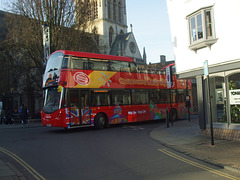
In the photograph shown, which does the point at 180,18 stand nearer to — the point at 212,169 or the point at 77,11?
the point at 212,169

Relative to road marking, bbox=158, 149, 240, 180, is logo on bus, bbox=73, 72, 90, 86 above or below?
above

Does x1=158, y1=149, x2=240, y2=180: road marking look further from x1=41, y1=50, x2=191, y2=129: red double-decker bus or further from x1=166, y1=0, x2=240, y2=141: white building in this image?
x1=41, y1=50, x2=191, y2=129: red double-decker bus

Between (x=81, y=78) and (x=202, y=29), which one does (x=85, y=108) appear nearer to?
(x=81, y=78)

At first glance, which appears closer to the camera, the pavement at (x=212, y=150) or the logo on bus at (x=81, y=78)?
the pavement at (x=212, y=150)

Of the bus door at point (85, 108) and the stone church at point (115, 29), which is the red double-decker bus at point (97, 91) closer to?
the bus door at point (85, 108)

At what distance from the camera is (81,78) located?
13812 millimetres

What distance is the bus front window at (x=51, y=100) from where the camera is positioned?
1302cm

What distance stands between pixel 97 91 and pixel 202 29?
23.1 feet

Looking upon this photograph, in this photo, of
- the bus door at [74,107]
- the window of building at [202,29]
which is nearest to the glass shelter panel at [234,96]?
the window of building at [202,29]

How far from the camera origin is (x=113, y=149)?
8.78 metres

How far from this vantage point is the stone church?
6894cm

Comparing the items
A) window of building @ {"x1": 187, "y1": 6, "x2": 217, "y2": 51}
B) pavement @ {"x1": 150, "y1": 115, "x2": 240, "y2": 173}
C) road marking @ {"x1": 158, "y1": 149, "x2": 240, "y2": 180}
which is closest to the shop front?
pavement @ {"x1": 150, "y1": 115, "x2": 240, "y2": 173}

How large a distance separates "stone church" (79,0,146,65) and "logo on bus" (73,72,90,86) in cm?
5398

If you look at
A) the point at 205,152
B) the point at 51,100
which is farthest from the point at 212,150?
the point at 51,100
